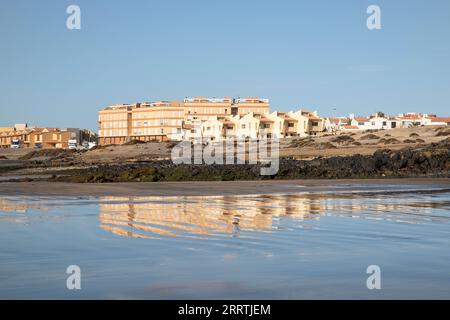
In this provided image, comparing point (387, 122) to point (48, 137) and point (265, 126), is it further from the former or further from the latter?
point (48, 137)

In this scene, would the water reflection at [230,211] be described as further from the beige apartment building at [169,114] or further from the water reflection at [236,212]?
the beige apartment building at [169,114]

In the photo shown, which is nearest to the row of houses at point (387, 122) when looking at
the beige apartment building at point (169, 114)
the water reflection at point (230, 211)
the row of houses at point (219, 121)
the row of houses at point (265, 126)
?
the row of houses at point (219, 121)

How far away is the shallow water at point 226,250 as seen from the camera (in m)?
7.41

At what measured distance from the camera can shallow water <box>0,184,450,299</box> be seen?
7.41 metres

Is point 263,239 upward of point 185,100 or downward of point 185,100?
downward

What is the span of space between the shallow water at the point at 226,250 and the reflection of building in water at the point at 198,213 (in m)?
0.02

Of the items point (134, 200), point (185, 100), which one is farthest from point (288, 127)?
point (134, 200)

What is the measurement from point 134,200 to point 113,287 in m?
12.5

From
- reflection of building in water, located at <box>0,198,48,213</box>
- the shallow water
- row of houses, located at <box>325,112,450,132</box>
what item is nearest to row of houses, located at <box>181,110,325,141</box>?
row of houses, located at <box>325,112,450,132</box>

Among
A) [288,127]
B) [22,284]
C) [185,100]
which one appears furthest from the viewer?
[185,100]

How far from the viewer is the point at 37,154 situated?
282 feet

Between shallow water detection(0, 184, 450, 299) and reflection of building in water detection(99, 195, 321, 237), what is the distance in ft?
0.08
